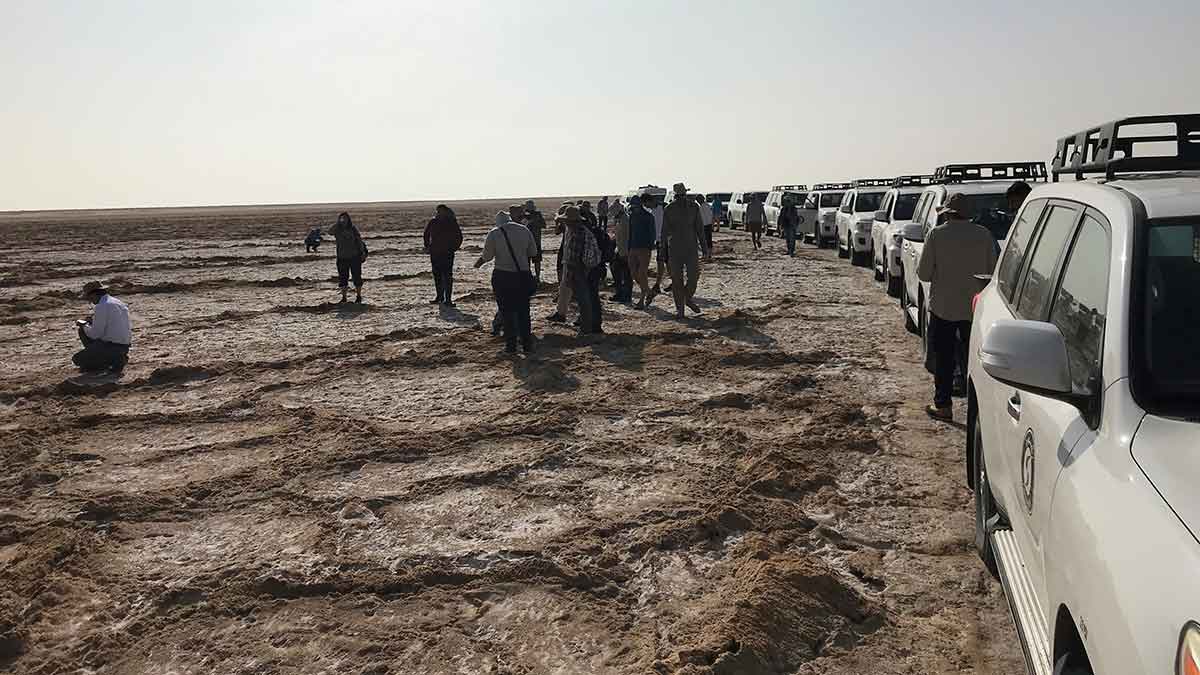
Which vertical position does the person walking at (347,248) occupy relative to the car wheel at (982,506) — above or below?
above

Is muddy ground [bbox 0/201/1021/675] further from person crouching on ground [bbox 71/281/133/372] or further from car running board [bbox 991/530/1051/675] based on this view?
car running board [bbox 991/530/1051/675]

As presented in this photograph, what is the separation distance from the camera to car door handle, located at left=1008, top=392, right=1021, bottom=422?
320 centimetres

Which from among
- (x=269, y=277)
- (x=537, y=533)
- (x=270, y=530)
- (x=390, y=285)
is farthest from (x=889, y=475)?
(x=269, y=277)

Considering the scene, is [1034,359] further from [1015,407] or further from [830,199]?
Answer: [830,199]

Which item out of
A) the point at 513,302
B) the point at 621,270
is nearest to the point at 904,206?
the point at 621,270

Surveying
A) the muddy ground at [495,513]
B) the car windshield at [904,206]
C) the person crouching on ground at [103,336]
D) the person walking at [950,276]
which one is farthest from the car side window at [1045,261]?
the car windshield at [904,206]

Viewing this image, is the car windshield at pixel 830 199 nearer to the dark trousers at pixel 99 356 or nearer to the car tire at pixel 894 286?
the car tire at pixel 894 286

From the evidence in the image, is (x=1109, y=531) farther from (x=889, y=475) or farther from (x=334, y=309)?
(x=334, y=309)

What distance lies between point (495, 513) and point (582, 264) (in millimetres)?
6136

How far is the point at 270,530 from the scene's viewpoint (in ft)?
17.4

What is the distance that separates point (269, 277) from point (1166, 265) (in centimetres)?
2120

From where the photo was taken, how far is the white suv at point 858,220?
20.4 metres

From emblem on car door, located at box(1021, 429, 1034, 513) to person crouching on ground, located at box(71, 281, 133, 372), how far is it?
9.80m

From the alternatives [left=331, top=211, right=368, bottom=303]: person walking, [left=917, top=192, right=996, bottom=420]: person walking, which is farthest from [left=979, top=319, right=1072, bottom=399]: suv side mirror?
[left=331, top=211, right=368, bottom=303]: person walking
